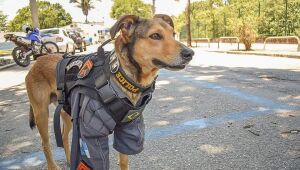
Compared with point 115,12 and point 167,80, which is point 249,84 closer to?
point 167,80

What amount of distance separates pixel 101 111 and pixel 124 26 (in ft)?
2.38

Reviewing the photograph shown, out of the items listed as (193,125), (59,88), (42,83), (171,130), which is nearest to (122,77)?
(59,88)

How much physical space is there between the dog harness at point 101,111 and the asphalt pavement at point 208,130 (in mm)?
851

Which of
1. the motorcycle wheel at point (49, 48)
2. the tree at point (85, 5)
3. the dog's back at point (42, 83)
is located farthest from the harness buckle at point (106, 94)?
the tree at point (85, 5)

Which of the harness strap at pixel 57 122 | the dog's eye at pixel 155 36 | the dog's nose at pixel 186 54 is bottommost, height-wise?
the harness strap at pixel 57 122

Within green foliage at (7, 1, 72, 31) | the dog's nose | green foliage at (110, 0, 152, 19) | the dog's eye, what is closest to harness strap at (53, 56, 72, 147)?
the dog's eye

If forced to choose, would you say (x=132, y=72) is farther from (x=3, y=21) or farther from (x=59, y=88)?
(x=3, y=21)

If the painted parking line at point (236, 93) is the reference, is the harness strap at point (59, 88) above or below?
above

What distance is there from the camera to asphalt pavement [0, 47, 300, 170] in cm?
363

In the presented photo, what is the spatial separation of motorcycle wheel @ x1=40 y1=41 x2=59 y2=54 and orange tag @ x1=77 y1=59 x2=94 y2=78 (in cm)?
1404

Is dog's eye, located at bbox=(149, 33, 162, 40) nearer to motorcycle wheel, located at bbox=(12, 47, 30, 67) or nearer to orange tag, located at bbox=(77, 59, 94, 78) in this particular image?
orange tag, located at bbox=(77, 59, 94, 78)

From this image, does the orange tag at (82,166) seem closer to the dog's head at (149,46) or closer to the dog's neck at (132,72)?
the dog's neck at (132,72)

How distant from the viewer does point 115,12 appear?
111375 mm

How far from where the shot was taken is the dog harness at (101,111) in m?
2.58
